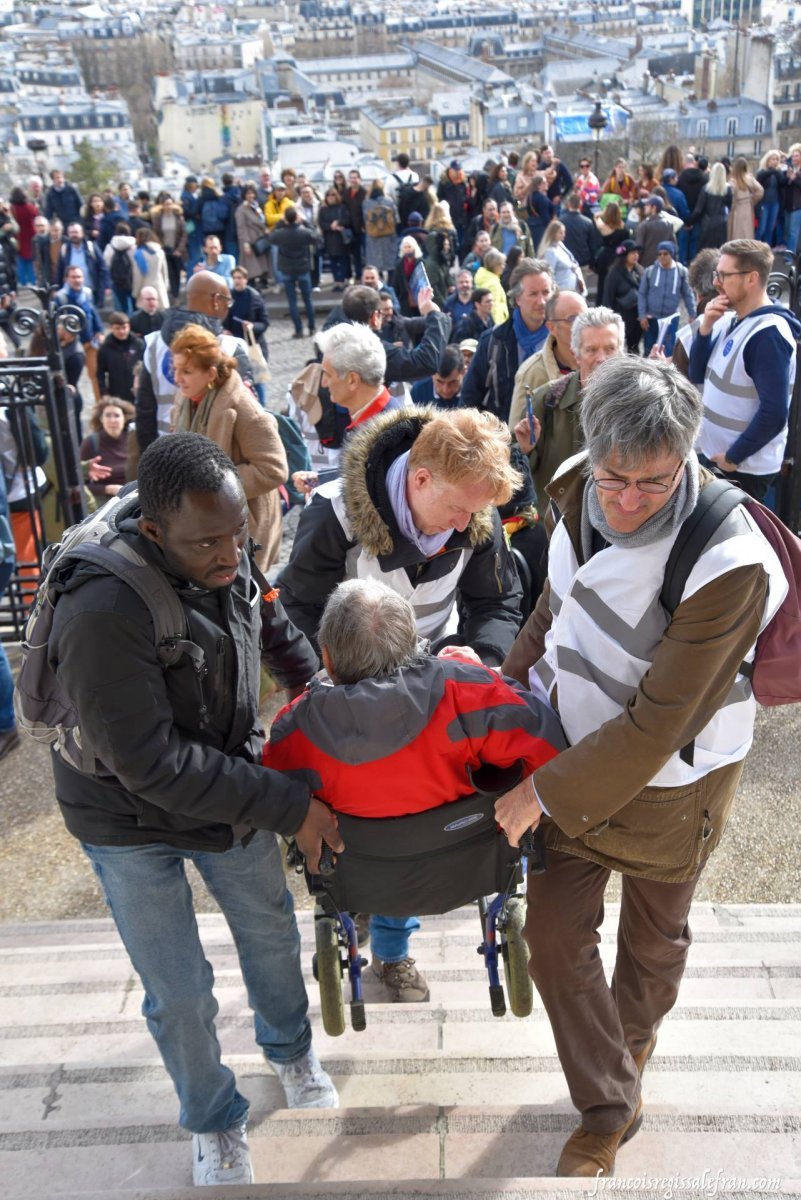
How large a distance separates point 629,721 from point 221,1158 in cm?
129

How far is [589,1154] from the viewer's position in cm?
238

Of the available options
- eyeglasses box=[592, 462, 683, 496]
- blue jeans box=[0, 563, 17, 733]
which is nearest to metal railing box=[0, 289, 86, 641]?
blue jeans box=[0, 563, 17, 733]

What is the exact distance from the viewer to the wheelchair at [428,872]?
2.29 m

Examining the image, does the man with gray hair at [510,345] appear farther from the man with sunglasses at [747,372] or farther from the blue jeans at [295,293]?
the blue jeans at [295,293]

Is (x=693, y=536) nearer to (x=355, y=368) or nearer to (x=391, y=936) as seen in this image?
(x=391, y=936)

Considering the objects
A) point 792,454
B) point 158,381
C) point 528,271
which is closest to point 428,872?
point 158,381

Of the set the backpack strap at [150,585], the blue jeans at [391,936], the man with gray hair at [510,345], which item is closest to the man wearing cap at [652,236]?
the man with gray hair at [510,345]

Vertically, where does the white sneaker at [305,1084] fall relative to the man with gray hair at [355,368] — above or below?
below

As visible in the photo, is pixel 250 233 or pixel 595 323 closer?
pixel 595 323

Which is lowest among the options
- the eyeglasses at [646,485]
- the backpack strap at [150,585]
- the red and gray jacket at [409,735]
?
the red and gray jacket at [409,735]

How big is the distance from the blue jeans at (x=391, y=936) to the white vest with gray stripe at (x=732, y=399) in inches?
98.3

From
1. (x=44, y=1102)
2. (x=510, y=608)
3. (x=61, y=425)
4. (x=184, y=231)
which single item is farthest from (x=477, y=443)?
(x=184, y=231)

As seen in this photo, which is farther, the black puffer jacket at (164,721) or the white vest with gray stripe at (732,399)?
the white vest with gray stripe at (732,399)

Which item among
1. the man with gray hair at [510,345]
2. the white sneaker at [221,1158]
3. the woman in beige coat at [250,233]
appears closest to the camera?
the white sneaker at [221,1158]
